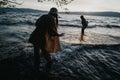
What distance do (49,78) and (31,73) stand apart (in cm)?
86

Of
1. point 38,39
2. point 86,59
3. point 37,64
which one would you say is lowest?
point 86,59

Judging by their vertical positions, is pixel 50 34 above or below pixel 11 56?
above

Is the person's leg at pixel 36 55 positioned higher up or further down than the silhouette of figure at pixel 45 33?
further down

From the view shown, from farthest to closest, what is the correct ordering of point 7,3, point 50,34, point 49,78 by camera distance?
1. point 7,3
2. point 49,78
3. point 50,34

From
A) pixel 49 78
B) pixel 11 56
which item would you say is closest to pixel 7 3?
pixel 11 56

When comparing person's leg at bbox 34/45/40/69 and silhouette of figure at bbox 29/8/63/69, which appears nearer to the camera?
silhouette of figure at bbox 29/8/63/69

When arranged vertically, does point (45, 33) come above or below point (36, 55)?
above

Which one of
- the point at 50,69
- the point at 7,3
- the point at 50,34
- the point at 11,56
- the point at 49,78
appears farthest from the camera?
the point at 11,56

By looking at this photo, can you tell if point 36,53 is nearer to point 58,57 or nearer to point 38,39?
point 38,39

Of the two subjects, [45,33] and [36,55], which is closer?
[45,33]

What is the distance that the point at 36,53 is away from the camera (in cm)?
727

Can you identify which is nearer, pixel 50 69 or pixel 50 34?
pixel 50 34

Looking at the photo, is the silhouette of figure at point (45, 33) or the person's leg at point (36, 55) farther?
the person's leg at point (36, 55)

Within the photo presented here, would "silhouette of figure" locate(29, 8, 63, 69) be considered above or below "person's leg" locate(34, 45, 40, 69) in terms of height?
above
